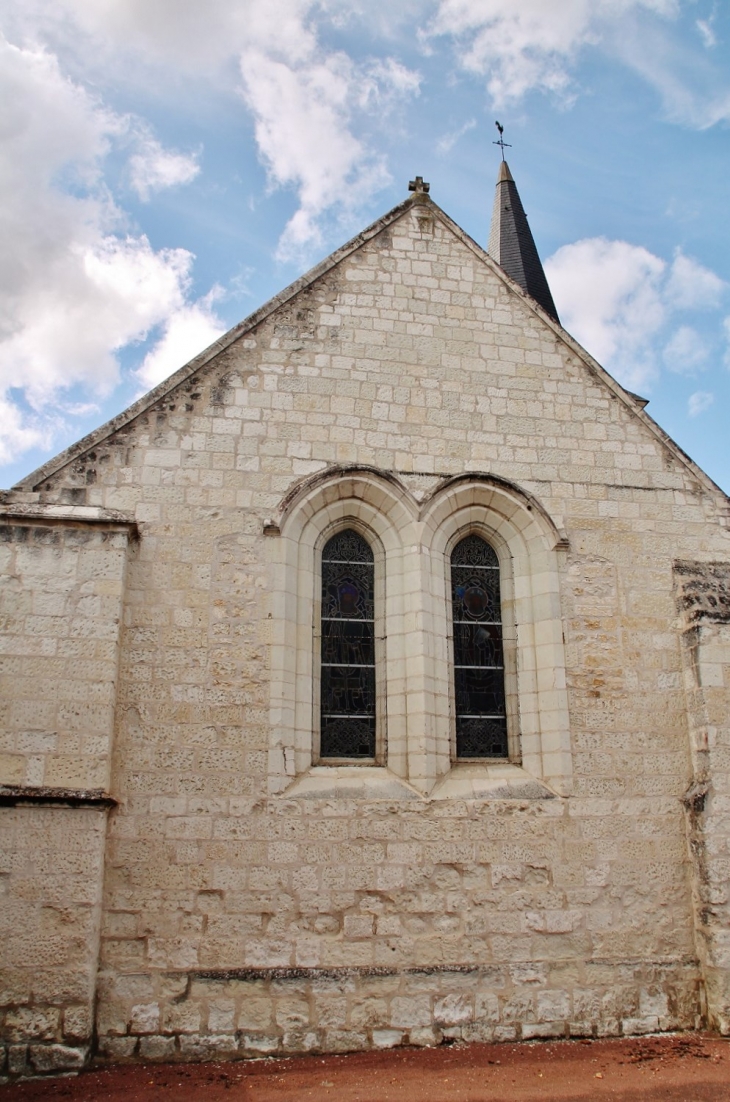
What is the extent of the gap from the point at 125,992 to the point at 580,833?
11.8 feet

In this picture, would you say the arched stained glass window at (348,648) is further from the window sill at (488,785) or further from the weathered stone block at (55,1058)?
the weathered stone block at (55,1058)

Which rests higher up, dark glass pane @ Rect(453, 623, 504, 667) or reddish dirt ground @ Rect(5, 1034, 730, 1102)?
dark glass pane @ Rect(453, 623, 504, 667)

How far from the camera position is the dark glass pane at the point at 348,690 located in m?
7.41

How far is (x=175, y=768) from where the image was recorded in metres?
6.73

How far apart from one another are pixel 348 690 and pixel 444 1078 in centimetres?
289

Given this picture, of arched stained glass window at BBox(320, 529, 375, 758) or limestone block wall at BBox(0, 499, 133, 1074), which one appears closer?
limestone block wall at BBox(0, 499, 133, 1074)

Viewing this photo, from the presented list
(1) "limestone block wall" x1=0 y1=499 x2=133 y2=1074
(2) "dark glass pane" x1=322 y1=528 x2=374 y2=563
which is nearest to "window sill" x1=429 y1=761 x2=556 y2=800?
(2) "dark glass pane" x1=322 y1=528 x2=374 y2=563

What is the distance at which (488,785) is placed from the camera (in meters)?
7.19

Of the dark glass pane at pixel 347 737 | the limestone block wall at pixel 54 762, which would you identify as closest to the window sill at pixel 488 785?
the dark glass pane at pixel 347 737

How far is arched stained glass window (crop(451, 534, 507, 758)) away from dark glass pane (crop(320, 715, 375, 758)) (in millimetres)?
773

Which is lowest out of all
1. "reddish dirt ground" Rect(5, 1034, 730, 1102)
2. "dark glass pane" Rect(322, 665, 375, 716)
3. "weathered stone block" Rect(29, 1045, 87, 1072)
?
"reddish dirt ground" Rect(5, 1034, 730, 1102)

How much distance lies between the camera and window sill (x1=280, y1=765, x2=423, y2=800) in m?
6.85

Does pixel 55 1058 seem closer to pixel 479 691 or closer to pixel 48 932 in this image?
pixel 48 932

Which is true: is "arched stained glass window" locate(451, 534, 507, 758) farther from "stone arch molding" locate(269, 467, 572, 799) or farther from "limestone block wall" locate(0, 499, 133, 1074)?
"limestone block wall" locate(0, 499, 133, 1074)
